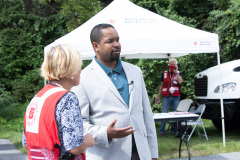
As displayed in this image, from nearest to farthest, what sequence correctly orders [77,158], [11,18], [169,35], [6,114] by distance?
[77,158], [169,35], [6,114], [11,18]

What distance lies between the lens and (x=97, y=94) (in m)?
2.31

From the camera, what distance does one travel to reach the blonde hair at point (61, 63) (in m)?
1.82

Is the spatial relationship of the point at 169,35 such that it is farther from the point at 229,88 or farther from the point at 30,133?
the point at 30,133

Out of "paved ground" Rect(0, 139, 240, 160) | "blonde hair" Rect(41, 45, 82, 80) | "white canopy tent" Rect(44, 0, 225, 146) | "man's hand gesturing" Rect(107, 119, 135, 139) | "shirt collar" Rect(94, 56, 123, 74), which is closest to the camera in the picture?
"blonde hair" Rect(41, 45, 82, 80)

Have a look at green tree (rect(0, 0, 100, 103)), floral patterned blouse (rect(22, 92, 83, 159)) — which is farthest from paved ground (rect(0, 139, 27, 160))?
green tree (rect(0, 0, 100, 103))

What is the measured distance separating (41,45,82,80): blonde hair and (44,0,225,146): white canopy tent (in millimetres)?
4347

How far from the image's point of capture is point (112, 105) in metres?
2.29

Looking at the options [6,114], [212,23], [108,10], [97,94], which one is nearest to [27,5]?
[6,114]

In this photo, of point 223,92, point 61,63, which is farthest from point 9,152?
point 61,63

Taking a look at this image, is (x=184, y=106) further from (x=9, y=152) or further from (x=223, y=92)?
(x=9, y=152)

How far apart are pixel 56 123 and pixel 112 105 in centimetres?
70

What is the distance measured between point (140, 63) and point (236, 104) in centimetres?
498

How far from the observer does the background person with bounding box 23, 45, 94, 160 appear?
1.65 m

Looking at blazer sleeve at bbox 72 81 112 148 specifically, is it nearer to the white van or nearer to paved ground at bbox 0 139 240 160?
paved ground at bbox 0 139 240 160
